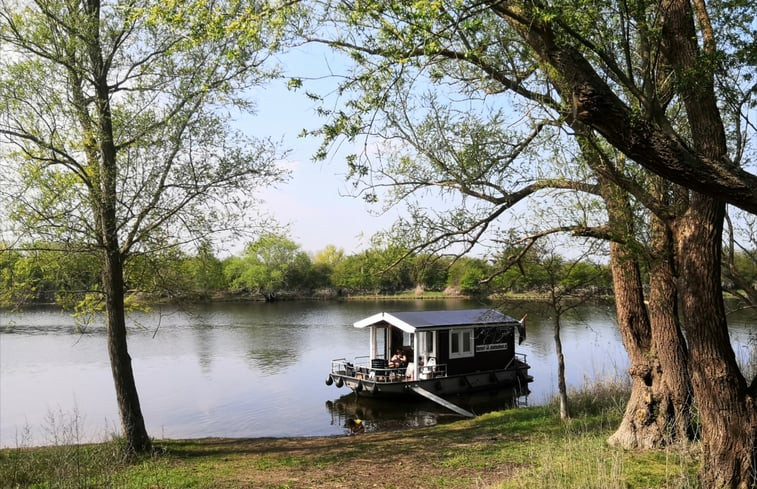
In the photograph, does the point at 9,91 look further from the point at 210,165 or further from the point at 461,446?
the point at 461,446

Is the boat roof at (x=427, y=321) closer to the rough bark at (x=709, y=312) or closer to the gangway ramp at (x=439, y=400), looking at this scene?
the gangway ramp at (x=439, y=400)

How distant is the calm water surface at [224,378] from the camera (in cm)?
1908

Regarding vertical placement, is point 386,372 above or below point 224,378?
above

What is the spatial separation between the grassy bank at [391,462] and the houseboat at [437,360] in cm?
711

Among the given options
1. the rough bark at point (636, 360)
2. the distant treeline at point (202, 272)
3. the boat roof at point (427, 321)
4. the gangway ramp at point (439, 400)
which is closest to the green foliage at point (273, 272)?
the boat roof at point (427, 321)

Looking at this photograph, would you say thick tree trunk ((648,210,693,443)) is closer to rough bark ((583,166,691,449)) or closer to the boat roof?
rough bark ((583,166,691,449))

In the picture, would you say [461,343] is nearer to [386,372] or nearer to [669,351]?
[386,372]

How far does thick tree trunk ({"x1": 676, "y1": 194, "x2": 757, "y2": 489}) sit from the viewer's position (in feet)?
23.3

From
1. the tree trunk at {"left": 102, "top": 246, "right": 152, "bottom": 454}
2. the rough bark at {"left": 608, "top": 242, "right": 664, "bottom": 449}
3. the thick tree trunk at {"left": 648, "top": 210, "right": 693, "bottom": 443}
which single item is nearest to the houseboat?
the rough bark at {"left": 608, "top": 242, "right": 664, "bottom": 449}

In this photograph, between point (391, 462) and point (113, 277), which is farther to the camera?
point (113, 277)

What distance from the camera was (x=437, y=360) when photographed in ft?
76.7

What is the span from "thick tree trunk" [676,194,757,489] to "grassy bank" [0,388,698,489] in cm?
45

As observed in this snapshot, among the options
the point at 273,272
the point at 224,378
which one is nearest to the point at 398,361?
the point at 224,378

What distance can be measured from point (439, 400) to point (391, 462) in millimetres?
10211
